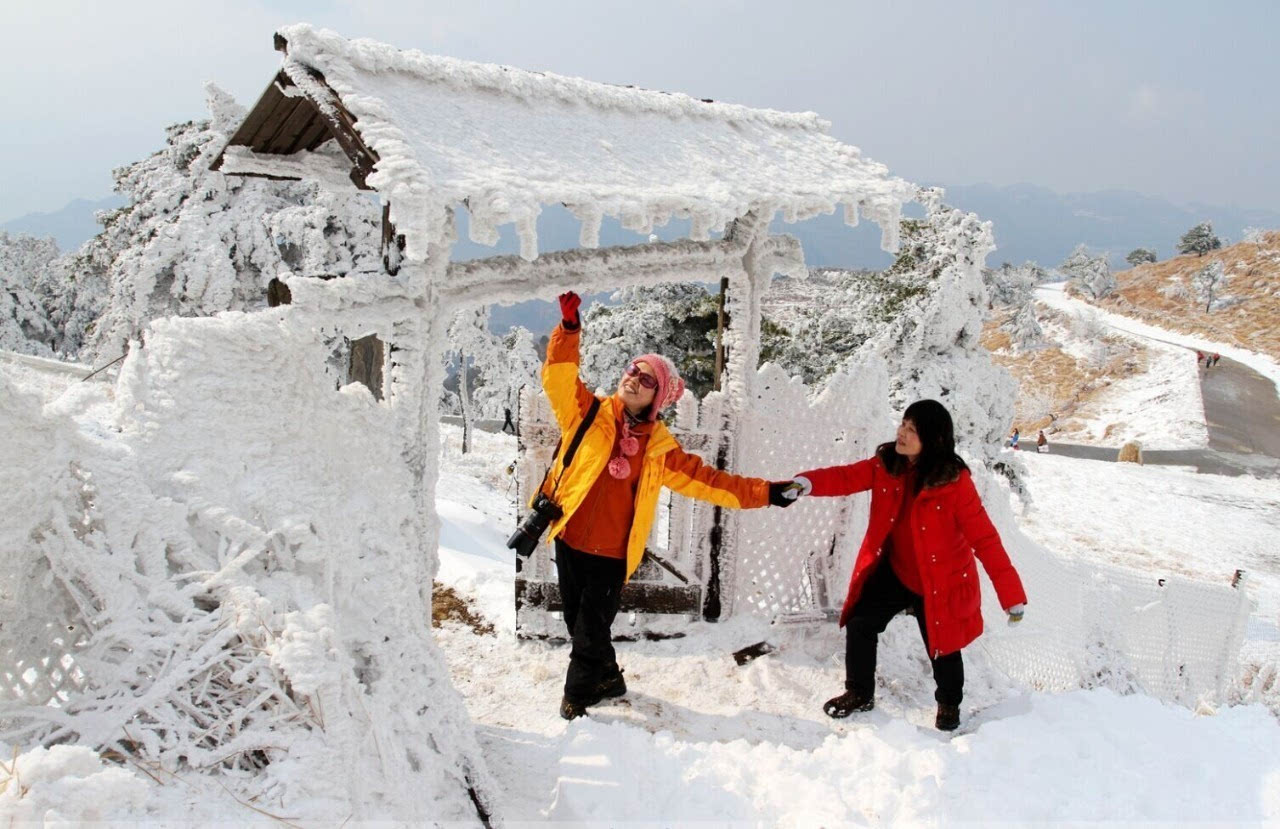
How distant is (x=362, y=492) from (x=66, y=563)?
1.00 m

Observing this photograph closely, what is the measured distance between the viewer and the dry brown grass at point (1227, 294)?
131ft

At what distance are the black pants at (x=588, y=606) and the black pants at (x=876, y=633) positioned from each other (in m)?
1.32

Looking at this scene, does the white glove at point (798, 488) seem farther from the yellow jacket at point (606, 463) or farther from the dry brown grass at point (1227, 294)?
the dry brown grass at point (1227, 294)

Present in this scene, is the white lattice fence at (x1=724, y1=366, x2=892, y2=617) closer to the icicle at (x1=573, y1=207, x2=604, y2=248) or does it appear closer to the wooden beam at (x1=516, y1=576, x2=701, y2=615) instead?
the wooden beam at (x1=516, y1=576, x2=701, y2=615)

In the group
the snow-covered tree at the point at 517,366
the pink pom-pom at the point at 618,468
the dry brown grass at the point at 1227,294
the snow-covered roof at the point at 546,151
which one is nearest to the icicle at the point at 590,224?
the snow-covered roof at the point at 546,151

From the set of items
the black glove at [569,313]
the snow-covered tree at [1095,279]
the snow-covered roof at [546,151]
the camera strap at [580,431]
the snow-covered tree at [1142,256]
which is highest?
the snow-covered tree at [1142,256]

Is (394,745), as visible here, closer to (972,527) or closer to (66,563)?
(66,563)

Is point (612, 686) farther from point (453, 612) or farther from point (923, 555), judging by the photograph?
point (923, 555)

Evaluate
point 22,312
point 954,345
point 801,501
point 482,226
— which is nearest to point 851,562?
point 801,501

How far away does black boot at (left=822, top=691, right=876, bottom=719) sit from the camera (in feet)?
13.6

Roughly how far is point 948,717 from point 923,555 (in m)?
0.95

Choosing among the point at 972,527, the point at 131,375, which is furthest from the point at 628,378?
the point at 131,375

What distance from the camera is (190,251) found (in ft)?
40.0

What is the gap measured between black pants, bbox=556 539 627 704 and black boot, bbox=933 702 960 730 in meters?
1.79
